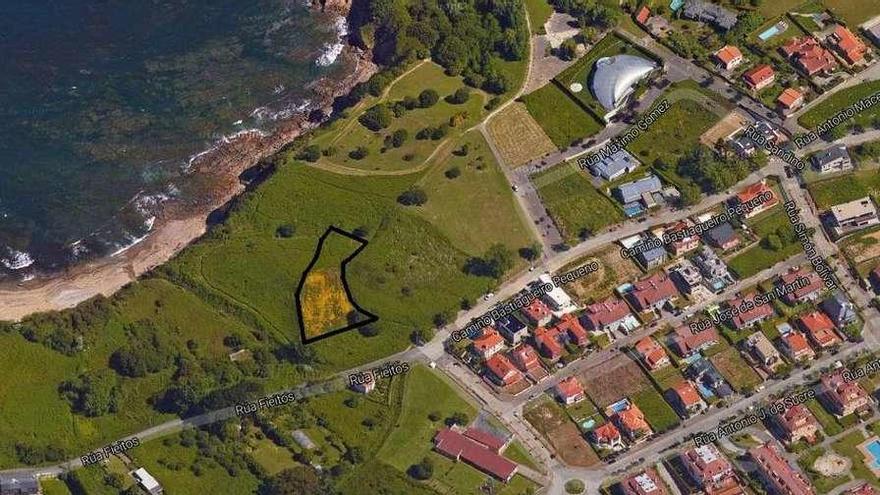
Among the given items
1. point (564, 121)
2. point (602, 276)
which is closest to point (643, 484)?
point (602, 276)

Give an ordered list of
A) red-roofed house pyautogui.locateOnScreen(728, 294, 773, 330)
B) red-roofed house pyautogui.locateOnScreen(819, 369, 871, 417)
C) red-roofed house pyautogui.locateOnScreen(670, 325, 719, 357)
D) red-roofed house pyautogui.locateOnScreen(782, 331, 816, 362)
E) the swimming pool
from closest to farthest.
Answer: the swimming pool < red-roofed house pyautogui.locateOnScreen(819, 369, 871, 417) < red-roofed house pyautogui.locateOnScreen(782, 331, 816, 362) < red-roofed house pyautogui.locateOnScreen(670, 325, 719, 357) < red-roofed house pyautogui.locateOnScreen(728, 294, 773, 330)

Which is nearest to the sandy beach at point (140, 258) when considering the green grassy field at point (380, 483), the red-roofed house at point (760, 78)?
the green grassy field at point (380, 483)

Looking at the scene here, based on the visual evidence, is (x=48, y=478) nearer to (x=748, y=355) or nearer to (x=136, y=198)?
(x=136, y=198)

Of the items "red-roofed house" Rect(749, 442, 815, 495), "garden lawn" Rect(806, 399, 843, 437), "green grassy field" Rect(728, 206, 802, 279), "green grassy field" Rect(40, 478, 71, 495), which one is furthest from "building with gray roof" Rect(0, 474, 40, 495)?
"garden lawn" Rect(806, 399, 843, 437)

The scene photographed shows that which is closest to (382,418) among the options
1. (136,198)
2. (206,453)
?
(206,453)

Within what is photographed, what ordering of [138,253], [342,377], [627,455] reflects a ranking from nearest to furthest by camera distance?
[627,455] < [342,377] < [138,253]

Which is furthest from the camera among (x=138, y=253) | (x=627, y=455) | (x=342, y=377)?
(x=138, y=253)

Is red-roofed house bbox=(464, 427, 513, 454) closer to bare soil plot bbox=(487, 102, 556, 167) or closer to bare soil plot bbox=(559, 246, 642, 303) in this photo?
bare soil plot bbox=(559, 246, 642, 303)
